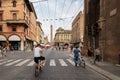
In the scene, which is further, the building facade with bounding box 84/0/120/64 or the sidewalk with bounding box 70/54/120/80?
the building facade with bounding box 84/0/120/64

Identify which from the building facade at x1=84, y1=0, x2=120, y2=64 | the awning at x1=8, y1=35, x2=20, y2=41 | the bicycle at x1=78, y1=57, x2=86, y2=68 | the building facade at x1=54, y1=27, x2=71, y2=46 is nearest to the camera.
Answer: the bicycle at x1=78, y1=57, x2=86, y2=68

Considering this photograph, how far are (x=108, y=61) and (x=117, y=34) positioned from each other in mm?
3731

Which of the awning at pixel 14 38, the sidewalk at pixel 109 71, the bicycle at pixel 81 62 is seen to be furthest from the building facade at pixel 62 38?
the sidewalk at pixel 109 71

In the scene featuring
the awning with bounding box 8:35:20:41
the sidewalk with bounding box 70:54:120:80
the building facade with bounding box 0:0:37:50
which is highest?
the building facade with bounding box 0:0:37:50

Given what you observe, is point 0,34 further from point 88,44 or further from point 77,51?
point 77,51

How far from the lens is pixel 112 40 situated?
25.2m

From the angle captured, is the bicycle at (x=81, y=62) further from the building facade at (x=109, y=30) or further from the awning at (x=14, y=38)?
the awning at (x=14, y=38)

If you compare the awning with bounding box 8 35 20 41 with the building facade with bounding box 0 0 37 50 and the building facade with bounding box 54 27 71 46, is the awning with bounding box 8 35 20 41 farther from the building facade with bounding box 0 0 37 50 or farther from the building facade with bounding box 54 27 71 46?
the building facade with bounding box 54 27 71 46

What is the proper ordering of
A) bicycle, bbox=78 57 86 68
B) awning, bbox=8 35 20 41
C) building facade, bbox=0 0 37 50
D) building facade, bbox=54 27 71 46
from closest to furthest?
1. bicycle, bbox=78 57 86 68
2. building facade, bbox=0 0 37 50
3. awning, bbox=8 35 20 41
4. building facade, bbox=54 27 71 46

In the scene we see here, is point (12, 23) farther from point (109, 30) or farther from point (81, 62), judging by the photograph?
point (81, 62)

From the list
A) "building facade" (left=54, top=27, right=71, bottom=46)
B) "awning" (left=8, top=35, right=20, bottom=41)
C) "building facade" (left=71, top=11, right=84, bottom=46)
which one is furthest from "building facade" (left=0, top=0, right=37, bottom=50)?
"building facade" (left=54, top=27, right=71, bottom=46)

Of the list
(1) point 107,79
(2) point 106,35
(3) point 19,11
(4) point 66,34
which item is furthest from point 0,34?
(4) point 66,34

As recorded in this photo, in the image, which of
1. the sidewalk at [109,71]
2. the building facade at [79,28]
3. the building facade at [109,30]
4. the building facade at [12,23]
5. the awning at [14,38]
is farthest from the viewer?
the building facade at [79,28]

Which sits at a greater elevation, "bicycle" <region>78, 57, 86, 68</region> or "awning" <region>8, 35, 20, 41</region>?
"awning" <region>8, 35, 20, 41</region>
